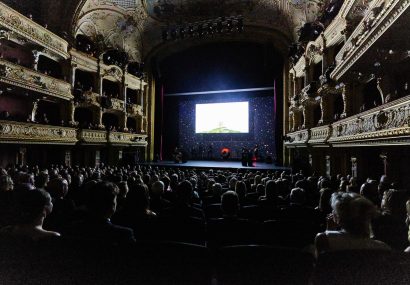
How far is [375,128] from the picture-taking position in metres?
6.91

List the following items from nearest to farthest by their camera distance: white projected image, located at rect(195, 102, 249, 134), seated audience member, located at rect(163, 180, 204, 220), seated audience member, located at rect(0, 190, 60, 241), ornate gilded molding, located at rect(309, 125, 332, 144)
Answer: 1. seated audience member, located at rect(0, 190, 60, 241)
2. seated audience member, located at rect(163, 180, 204, 220)
3. ornate gilded molding, located at rect(309, 125, 332, 144)
4. white projected image, located at rect(195, 102, 249, 134)

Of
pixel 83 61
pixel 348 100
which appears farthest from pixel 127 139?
pixel 348 100

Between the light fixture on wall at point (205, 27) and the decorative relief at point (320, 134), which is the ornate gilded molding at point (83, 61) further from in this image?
the decorative relief at point (320, 134)

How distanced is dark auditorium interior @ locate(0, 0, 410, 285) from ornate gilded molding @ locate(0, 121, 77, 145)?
0.05 m

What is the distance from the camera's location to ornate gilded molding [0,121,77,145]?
9.74m

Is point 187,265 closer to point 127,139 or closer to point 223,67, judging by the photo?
point 127,139

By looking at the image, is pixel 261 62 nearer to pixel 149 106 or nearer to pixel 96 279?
pixel 149 106

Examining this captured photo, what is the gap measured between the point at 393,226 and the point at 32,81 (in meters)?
12.9

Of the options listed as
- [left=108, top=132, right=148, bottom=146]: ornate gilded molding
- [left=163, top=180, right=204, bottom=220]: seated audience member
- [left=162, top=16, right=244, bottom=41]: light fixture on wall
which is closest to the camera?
[left=163, top=180, right=204, bottom=220]: seated audience member

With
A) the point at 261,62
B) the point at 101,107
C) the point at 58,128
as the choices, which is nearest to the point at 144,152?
the point at 101,107

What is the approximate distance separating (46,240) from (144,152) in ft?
59.7

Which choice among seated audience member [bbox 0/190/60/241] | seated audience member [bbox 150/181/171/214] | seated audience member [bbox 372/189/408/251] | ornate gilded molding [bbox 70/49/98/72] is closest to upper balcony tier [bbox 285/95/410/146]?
seated audience member [bbox 372/189/408/251]

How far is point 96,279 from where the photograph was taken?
1.75m

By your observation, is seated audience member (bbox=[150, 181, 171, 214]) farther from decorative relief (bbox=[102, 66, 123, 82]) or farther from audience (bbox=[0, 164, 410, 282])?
decorative relief (bbox=[102, 66, 123, 82])
